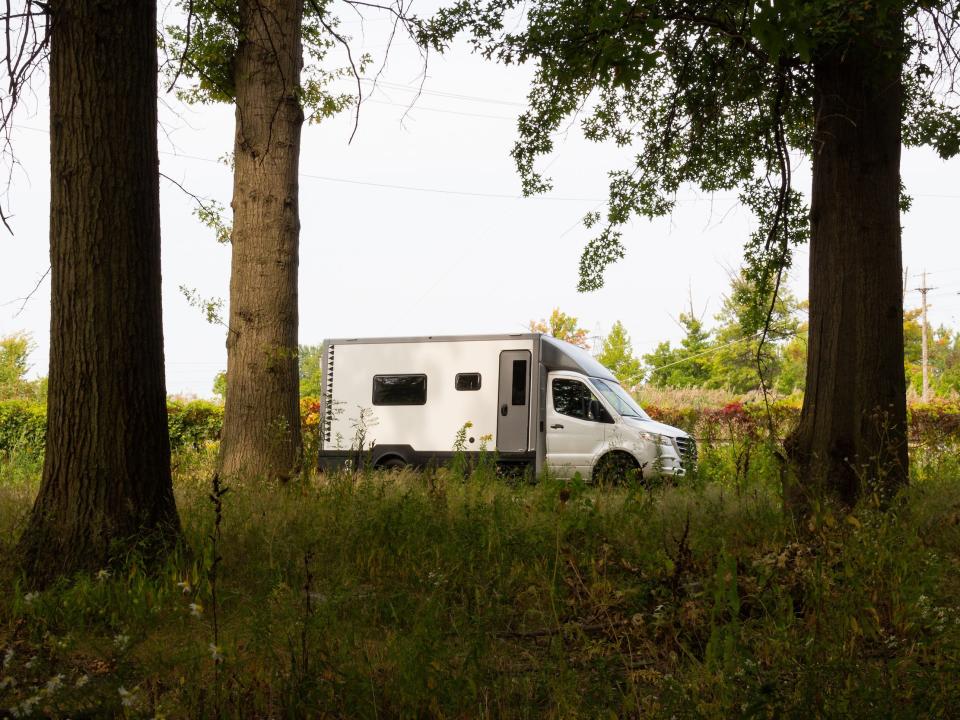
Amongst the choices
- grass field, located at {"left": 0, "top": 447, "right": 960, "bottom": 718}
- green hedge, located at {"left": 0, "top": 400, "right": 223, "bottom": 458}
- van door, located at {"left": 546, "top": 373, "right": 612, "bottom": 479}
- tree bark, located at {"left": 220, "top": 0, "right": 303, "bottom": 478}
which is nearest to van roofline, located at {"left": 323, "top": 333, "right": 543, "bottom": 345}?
van door, located at {"left": 546, "top": 373, "right": 612, "bottom": 479}

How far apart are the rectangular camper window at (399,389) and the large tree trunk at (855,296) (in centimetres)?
935

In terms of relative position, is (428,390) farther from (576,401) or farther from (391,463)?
(576,401)

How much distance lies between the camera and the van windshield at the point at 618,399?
48.3ft

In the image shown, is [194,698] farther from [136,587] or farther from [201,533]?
[201,533]

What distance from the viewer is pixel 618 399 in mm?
14984

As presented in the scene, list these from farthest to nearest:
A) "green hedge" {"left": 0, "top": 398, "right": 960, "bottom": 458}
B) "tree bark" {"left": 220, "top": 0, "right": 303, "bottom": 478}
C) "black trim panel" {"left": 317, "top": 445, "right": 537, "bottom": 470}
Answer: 1. "green hedge" {"left": 0, "top": 398, "right": 960, "bottom": 458}
2. "black trim panel" {"left": 317, "top": 445, "right": 537, "bottom": 470}
3. "tree bark" {"left": 220, "top": 0, "right": 303, "bottom": 478}

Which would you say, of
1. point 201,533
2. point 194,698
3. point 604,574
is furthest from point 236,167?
point 194,698

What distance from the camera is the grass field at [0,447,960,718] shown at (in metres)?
3.17

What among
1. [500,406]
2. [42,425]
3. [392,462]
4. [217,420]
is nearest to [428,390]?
[500,406]

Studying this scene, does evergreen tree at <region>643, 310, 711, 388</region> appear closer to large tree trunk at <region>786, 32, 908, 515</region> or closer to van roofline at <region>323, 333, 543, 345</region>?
van roofline at <region>323, 333, 543, 345</region>

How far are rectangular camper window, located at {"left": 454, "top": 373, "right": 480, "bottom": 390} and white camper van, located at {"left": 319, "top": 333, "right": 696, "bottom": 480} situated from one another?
0.02 m

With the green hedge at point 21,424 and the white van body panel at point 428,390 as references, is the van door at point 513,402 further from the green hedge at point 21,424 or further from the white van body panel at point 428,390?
the green hedge at point 21,424

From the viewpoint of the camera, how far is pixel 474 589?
491 cm

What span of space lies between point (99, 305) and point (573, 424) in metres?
10.3
